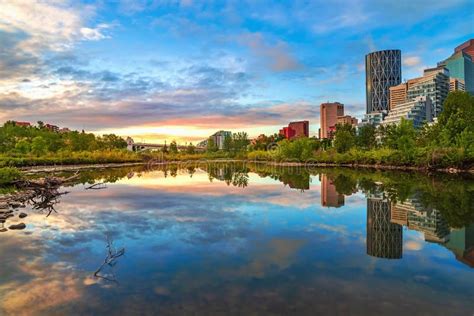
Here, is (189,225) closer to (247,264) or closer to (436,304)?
(247,264)

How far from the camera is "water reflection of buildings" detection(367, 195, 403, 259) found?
24.4ft

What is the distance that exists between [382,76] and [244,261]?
597 ft

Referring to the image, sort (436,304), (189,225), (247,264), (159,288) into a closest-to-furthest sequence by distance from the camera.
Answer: (436,304), (159,288), (247,264), (189,225)

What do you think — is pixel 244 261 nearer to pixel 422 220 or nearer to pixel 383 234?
pixel 383 234

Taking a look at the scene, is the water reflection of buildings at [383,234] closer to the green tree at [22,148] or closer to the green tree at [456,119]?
the green tree at [456,119]

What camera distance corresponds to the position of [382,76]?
170625mm

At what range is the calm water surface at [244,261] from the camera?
16.2 feet

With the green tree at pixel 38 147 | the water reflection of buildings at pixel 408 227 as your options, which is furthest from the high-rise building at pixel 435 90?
the water reflection of buildings at pixel 408 227

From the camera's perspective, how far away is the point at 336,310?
468cm

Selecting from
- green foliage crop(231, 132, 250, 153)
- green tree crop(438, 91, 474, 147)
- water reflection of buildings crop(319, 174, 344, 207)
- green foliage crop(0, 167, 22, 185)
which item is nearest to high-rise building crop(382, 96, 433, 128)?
green foliage crop(231, 132, 250, 153)

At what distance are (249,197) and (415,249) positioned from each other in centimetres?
917

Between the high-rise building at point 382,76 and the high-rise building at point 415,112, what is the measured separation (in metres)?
56.5

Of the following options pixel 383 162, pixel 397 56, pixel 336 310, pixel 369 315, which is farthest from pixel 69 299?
pixel 397 56

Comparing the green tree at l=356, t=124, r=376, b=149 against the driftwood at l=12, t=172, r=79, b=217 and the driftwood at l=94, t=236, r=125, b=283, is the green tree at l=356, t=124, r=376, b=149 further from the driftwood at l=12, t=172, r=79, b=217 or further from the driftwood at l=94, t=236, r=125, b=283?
the driftwood at l=94, t=236, r=125, b=283
